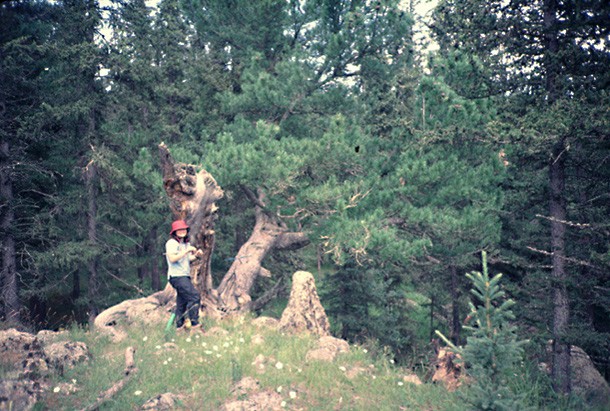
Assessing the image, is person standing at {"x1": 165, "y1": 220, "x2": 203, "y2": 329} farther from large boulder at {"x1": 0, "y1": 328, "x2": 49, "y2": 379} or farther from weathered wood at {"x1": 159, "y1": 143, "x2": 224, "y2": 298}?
large boulder at {"x1": 0, "y1": 328, "x2": 49, "y2": 379}

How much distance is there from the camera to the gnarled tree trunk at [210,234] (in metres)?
10.5

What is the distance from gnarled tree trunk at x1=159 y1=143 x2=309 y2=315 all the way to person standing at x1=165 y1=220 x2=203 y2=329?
1.62 metres

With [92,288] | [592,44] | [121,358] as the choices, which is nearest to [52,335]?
[121,358]

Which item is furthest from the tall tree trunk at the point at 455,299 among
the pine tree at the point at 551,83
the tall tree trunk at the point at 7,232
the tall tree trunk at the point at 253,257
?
the tall tree trunk at the point at 7,232

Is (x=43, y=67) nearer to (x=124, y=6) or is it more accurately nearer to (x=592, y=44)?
(x=124, y=6)

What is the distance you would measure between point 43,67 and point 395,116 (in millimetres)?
12833

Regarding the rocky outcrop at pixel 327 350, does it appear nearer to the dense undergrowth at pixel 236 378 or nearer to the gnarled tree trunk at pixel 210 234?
the dense undergrowth at pixel 236 378

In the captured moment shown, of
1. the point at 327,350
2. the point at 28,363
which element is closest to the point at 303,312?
the point at 327,350

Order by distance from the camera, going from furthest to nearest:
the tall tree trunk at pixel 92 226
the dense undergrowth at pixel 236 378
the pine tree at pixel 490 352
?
the tall tree trunk at pixel 92 226
the dense undergrowth at pixel 236 378
the pine tree at pixel 490 352

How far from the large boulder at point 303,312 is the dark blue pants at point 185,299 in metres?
2.07

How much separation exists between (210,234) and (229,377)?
→ 4.97m

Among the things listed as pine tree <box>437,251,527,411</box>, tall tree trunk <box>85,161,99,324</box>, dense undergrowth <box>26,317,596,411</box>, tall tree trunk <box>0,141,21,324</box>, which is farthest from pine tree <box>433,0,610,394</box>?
tall tree trunk <box>0,141,21,324</box>

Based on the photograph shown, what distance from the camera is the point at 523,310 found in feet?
46.2

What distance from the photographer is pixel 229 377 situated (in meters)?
7.07
